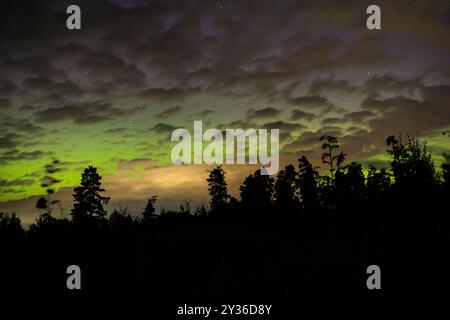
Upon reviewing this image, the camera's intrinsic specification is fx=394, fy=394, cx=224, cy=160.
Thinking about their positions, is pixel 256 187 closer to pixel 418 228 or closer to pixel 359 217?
pixel 359 217

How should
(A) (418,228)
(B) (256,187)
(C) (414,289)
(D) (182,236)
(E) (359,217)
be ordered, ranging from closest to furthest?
(C) (414,289), (A) (418,228), (D) (182,236), (E) (359,217), (B) (256,187)

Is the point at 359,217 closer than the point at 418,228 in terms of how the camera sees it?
No

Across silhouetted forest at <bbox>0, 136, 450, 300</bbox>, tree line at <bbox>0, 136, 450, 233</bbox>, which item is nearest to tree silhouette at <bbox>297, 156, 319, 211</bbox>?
tree line at <bbox>0, 136, 450, 233</bbox>

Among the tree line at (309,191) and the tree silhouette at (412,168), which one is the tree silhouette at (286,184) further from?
the tree silhouette at (412,168)

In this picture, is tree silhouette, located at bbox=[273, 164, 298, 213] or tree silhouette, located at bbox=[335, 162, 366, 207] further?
tree silhouette, located at bbox=[273, 164, 298, 213]

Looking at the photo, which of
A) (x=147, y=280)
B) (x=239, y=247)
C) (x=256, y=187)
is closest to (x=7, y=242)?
(x=147, y=280)

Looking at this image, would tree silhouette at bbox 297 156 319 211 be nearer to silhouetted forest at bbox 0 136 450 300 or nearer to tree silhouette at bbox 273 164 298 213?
tree silhouette at bbox 273 164 298 213

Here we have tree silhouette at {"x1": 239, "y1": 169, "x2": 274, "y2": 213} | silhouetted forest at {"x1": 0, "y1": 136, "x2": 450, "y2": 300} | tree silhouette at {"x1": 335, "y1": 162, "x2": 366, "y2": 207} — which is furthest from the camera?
tree silhouette at {"x1": 239, "y1": 169, "x2": 274, "y2": 213}

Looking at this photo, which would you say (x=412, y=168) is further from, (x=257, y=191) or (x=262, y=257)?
(x=257, y=191)

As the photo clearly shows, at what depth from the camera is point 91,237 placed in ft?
80.0

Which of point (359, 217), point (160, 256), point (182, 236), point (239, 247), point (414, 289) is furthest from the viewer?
point (359, 217)

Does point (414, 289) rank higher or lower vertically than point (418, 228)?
lower

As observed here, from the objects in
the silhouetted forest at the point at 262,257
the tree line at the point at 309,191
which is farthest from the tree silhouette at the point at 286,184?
the silhouetted forest at the point at 262,257
